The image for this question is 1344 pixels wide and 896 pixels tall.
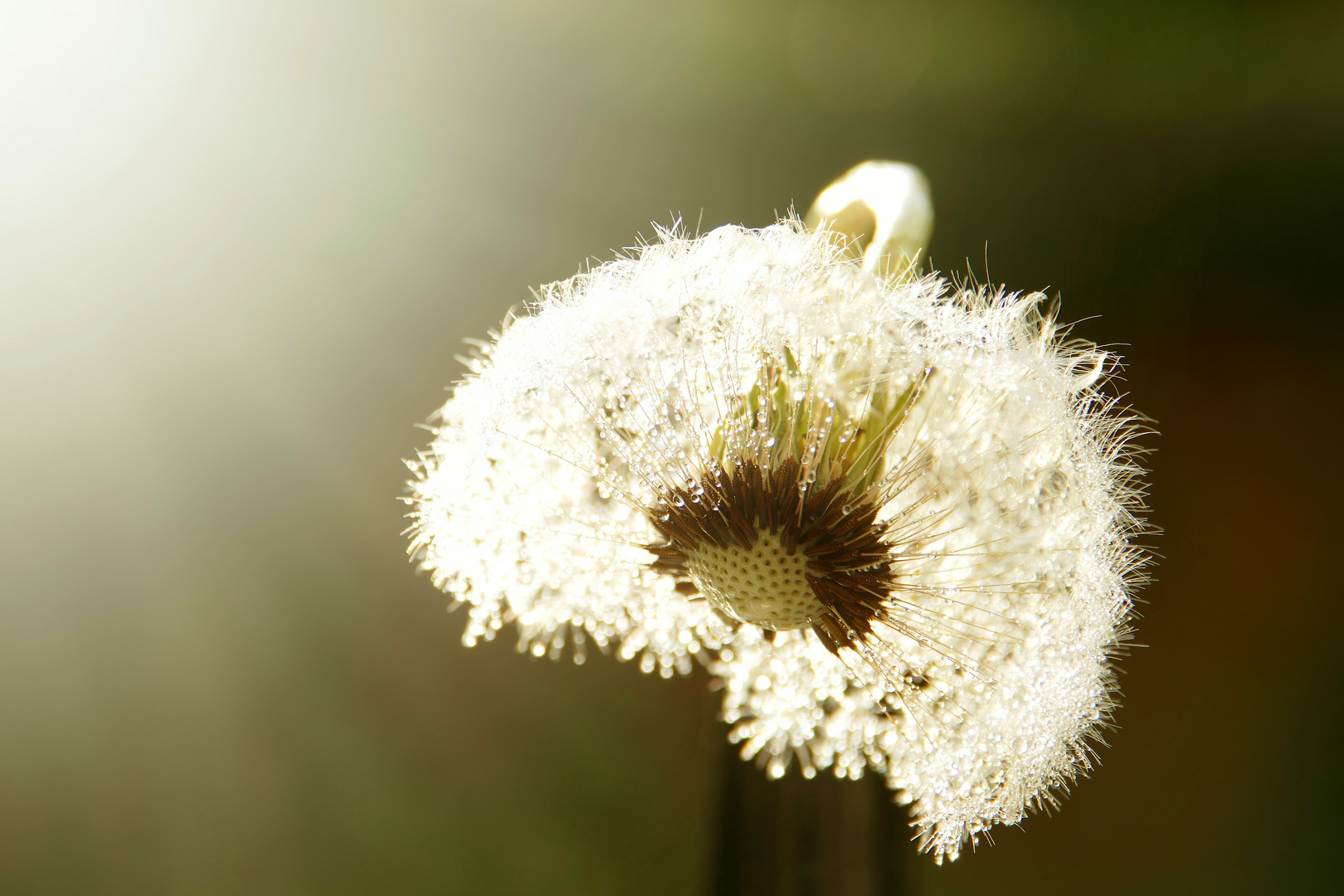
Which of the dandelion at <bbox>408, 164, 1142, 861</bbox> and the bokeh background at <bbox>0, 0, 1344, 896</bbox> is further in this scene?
the bokeh background at <bbox>0, 0, 1344, 896</bbox>

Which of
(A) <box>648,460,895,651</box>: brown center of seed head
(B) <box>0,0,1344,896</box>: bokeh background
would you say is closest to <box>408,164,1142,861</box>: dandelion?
(A) <box>648,460,895,651</box>: brown center of seed head

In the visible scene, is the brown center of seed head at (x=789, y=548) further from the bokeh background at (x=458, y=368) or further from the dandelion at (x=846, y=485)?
the bokeh background at (x=458, y=368)

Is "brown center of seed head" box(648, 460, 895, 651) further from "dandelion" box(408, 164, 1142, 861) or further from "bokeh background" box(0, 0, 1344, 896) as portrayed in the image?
"bokeh background" box(0, 0, 1344, 896)

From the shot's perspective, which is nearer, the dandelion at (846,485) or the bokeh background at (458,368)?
the dandelion at (846,485)

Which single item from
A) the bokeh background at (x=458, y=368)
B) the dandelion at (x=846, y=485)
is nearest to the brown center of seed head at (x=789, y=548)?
Result: the dandelion at (x=846, y=485)

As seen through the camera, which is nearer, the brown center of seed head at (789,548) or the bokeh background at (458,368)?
the brown center of seed head at (789,548)

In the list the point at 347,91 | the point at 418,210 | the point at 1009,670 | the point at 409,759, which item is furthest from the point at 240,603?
the point at 1009,670
